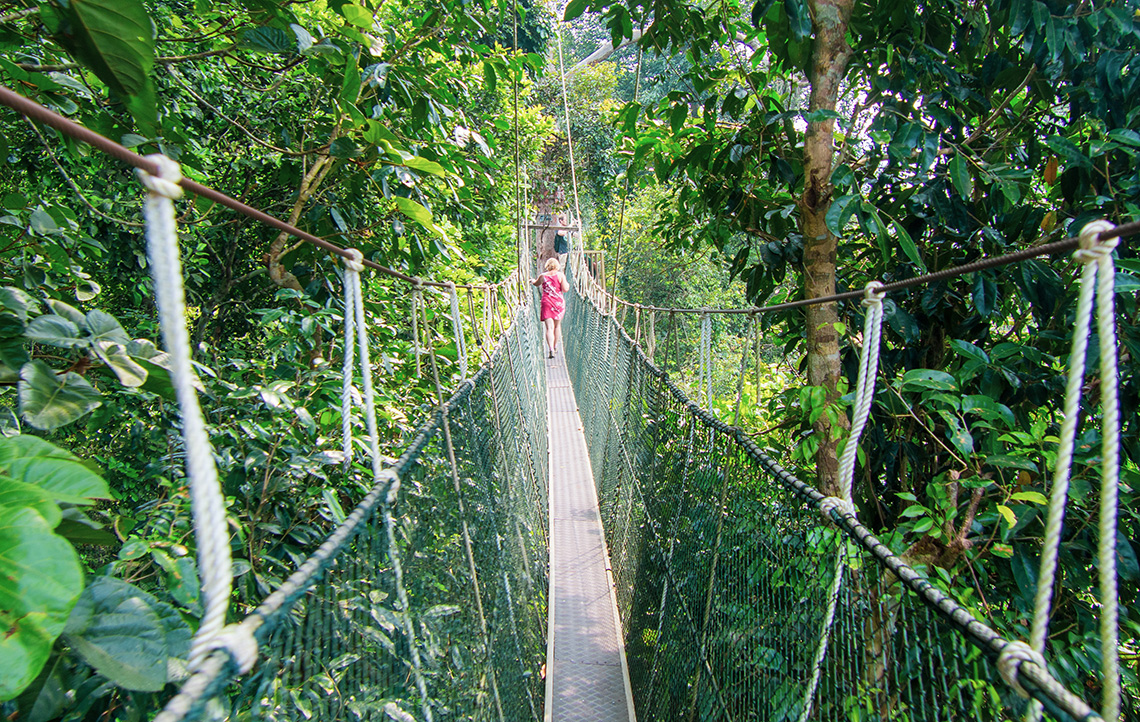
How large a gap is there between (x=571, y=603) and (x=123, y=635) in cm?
250

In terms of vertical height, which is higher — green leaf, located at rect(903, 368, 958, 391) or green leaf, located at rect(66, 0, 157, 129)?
green leaf, located at rect(66, 0, 157, 129)

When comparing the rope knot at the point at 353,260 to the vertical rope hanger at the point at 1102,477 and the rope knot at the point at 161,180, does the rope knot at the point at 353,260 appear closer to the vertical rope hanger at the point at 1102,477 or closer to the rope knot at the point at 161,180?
the rope knot at the point at 161,180

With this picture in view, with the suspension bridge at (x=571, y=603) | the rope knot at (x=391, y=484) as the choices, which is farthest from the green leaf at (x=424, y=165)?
the rope knot at (x=391, y=484)

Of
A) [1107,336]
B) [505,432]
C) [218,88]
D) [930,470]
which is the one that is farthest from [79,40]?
[218,88]

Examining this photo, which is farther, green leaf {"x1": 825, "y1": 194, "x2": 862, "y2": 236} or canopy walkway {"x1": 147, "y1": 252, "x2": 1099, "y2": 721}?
green leaf {"x1": 825, "y1": 194, "x2": 862, "y2": 236}

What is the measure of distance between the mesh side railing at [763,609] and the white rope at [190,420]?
0.64m

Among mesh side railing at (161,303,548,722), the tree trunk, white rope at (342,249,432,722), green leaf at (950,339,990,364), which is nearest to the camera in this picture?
mesh side railing at (161,303,548,722)

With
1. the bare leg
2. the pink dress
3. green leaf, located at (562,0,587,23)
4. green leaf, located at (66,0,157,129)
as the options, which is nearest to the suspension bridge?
green leaf, located at (66,0,157,129)

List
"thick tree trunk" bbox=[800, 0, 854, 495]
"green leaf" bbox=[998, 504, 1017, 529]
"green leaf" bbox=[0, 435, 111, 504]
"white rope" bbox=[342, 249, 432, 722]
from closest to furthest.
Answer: "green leaf" bbox=[0, 435, 111, 504], "white rope" bbox=[342, 249, 432, 722], "green leaf" bbox=[998, 504, 1017, 529], "thick tree trunk" bbox=[800, 0, 854, 495]

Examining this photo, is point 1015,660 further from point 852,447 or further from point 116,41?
point 116,41

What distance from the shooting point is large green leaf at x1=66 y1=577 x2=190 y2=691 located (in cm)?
54

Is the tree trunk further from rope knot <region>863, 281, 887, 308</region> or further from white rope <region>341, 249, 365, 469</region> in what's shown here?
rope knot <region>863, 281, 887, 308</region>

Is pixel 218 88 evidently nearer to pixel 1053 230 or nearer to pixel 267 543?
pixel 267 543

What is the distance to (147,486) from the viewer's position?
A: 2820mm
